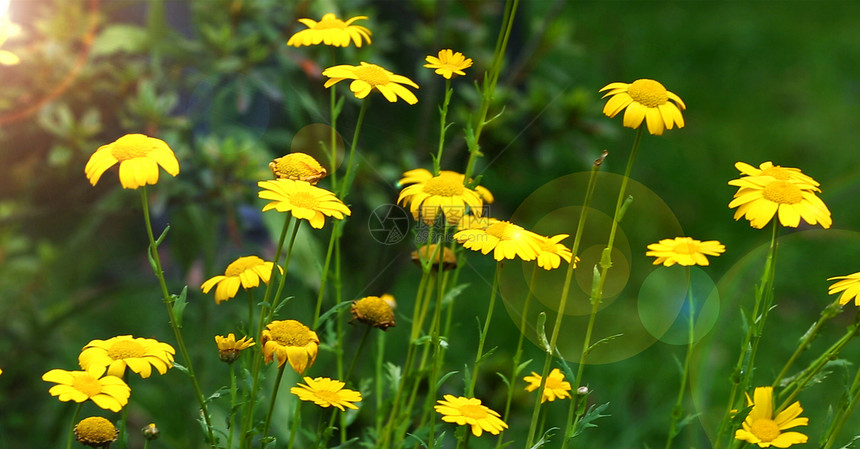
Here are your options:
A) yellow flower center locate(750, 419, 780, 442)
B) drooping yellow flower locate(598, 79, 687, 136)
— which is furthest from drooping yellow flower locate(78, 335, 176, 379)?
yellow flower center locate(750, 419, 780, 442)

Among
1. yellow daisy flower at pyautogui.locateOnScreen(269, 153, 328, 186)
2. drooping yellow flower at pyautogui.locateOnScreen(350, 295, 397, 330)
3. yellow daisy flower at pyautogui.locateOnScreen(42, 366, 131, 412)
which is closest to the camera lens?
yellow daisy flower at pyautogui.locateOnScreen(42, 366, 131, 412)

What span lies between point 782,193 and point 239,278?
52cm

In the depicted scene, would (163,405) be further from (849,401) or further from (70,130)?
(849,401)

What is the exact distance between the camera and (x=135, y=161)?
0.71 m

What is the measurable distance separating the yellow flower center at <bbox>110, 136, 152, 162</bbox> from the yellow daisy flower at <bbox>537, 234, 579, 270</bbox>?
368mm

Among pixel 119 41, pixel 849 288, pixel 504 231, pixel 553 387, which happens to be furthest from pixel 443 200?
pixel 119 41

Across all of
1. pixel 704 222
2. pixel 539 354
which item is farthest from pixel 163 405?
pixel 704 222

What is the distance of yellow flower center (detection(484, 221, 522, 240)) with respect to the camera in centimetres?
81

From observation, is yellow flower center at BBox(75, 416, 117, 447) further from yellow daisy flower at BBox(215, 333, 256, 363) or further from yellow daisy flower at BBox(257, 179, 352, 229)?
yellow daisy flower at BBox(257, 179, 352, 229)

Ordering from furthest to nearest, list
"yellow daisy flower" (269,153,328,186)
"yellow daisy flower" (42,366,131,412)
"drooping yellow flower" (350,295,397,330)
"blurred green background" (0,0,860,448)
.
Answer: "blurred green background" (0,0,860,448)
"drooping yellow flower" (350,295,397,330)
"yellow daisy flower" (269,153,328,186)
"yellow daisy flower" (42,366,131,412)

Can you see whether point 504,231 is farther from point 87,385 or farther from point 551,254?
point 87,385

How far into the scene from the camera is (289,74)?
190 cm

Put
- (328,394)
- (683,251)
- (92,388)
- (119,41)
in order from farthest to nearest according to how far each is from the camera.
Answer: (119,41) < (683,251) < (328,394) < (92,388)

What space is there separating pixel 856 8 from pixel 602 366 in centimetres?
248
